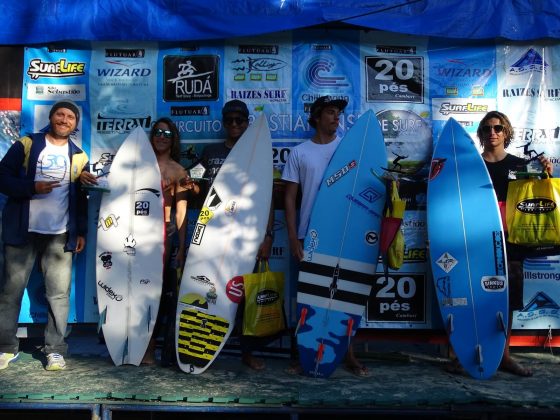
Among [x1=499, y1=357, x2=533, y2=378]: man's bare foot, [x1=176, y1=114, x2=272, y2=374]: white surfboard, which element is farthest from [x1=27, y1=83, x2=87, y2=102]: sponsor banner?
[x1=499, y1=357, x2=533, y2=378]: man's bare foot

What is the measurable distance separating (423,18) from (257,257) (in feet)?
6.76

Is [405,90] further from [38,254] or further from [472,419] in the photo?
[38,254]

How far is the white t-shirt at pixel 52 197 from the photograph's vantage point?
11.6 feet

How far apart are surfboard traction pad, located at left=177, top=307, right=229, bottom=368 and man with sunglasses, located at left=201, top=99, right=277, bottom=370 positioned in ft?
0.51

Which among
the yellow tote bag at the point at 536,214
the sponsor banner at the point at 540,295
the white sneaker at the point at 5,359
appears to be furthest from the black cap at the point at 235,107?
the sponsor banner at the point at 540,295

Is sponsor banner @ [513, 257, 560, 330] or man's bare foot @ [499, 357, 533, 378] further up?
sponsor banner @ [513, 257, 560, 330]

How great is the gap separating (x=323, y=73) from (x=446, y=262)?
161 cm

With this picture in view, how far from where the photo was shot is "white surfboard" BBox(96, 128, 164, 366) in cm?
364

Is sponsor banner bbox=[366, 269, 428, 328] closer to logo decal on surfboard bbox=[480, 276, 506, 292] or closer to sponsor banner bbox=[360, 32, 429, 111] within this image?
logo decal on surfboard bbox=[480, 276, 506, 292]

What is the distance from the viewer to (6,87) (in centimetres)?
404

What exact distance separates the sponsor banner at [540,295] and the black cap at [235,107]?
228cm

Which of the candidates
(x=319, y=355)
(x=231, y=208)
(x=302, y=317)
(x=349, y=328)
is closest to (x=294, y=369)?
(x=319, y=355)

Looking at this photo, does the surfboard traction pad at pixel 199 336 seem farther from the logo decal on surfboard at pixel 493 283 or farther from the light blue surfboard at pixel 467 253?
the logo decal on surfboard at pixel 493 283

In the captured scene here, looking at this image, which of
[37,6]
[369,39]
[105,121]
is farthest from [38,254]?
[369,39]
